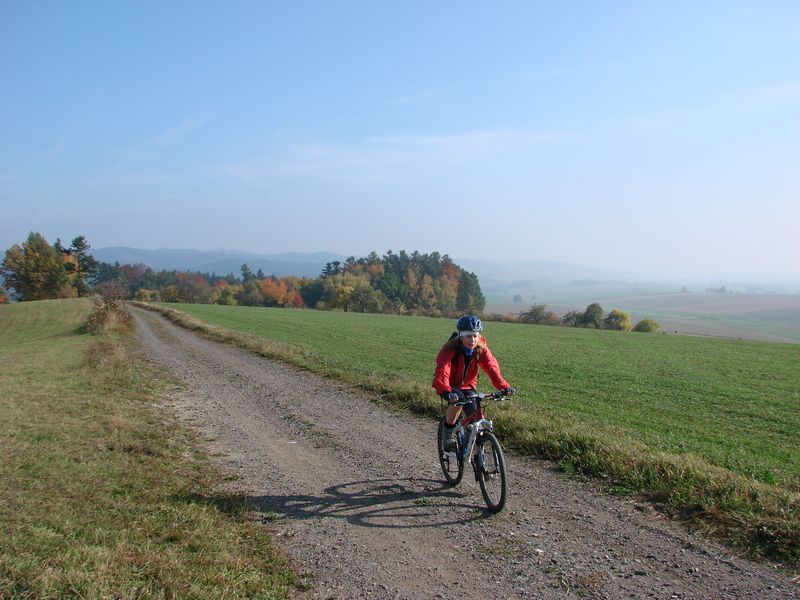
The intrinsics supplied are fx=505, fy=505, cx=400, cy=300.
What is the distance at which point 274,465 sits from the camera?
7.93 metres

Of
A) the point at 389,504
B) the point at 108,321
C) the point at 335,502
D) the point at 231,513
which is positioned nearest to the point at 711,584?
the point at 389,504

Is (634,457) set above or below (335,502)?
above

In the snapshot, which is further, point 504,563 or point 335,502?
point 335,502

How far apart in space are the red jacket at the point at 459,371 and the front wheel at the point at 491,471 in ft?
2.27

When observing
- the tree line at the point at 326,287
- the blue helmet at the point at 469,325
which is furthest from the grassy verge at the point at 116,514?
the tree line at the point at 326,287

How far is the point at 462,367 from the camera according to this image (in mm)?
6602

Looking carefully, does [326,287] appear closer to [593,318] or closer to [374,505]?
[593,318]

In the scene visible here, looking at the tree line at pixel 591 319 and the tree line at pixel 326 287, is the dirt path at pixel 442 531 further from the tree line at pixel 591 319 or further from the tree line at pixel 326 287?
the tree line at pixel 591 319

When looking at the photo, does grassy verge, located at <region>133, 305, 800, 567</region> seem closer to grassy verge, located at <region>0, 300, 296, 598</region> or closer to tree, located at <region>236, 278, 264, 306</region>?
grassy verge, located at <region>0, 300, 296, 598</region>

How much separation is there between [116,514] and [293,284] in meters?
128

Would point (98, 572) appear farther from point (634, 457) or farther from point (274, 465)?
point (634, 457)

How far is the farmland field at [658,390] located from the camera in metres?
9.47

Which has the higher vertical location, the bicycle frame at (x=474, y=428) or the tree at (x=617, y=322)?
the bicycle frame at (x=474, y=428)

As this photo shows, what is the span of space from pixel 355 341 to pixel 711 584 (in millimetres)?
28347
